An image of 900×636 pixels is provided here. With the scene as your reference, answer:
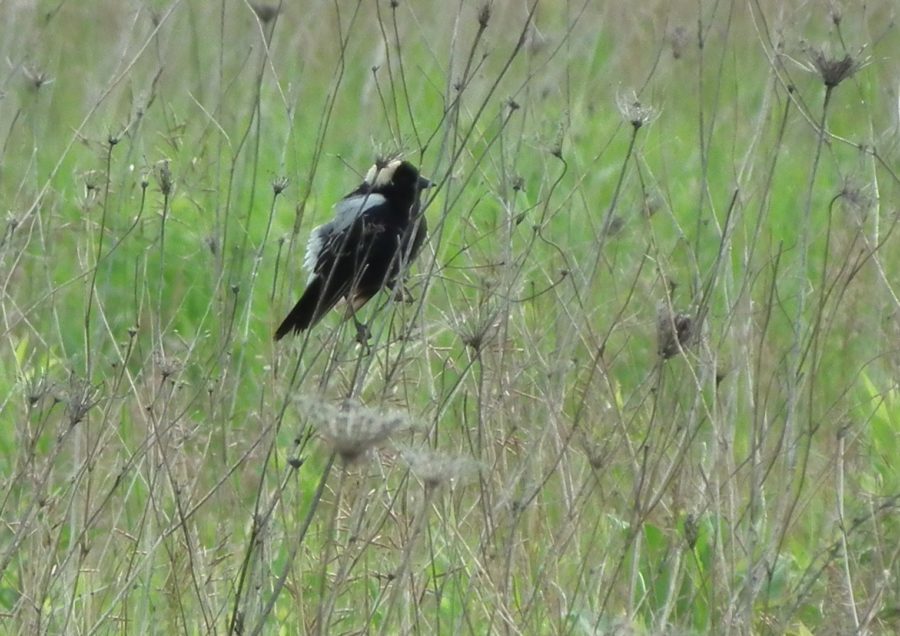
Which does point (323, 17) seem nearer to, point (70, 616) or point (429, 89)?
point (429, 89)

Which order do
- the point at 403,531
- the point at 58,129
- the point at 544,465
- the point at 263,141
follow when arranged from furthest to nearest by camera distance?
the point at 58,129 < the point at 263,141 < the point at 544,465 < the point at 403,531

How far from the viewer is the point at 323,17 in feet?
27.2

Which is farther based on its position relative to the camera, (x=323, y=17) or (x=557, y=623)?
(x=323, y=17)

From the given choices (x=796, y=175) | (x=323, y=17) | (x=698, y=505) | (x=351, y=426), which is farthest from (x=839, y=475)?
(x=323, y=17)

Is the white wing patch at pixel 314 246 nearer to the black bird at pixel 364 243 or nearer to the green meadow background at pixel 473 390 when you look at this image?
the black bird at pixel 364 243

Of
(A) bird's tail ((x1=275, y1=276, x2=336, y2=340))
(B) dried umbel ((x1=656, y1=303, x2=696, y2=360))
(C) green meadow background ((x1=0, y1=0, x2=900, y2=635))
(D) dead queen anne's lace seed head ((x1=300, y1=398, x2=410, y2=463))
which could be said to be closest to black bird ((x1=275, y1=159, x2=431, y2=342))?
(A) bird's tail ((x1=275, y1=276, x2=336, y2=340))

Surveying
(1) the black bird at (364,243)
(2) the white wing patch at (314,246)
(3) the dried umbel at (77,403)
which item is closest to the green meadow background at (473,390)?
(3) the dried umbel at (77,403)

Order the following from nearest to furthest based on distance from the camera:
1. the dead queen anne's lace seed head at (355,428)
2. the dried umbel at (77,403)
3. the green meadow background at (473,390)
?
1. the dead queen anne's lace seed head at (355,428)
2. the dried umbel at (77,403)
3. the green meadow background at (473,390)

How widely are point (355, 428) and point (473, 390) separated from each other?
1631mm

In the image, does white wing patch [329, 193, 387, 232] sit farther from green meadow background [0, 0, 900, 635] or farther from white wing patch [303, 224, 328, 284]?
green meadow background [0, 0, 900, 635]

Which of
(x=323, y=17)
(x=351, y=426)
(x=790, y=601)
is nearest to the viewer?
(x=351, y=426)

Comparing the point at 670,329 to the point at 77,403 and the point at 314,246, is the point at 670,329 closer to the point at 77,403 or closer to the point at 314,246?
the point at 77,403

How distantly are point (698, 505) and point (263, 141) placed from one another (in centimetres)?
378

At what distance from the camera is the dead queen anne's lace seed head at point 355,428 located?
1712 mm
